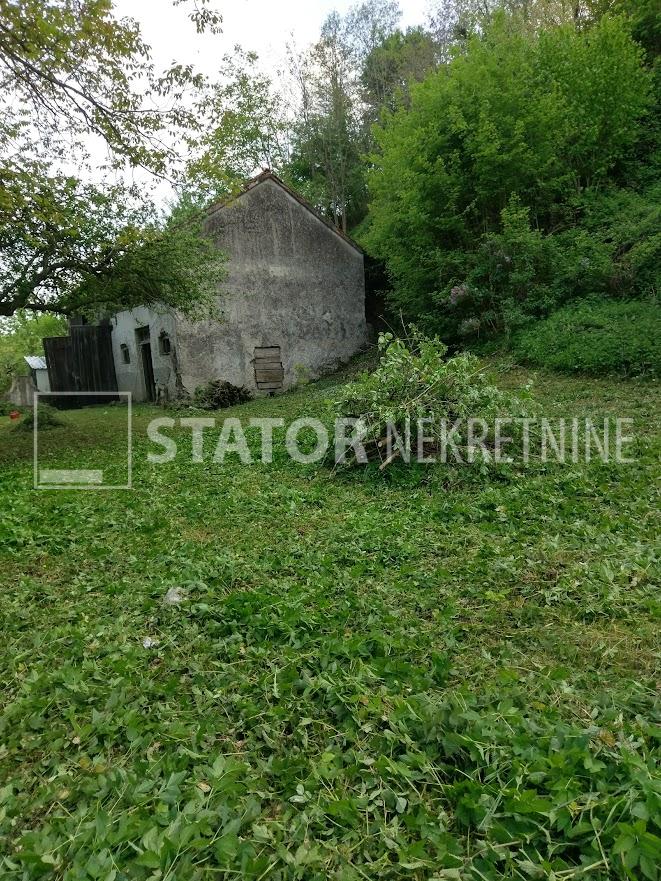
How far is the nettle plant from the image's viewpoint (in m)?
5.72

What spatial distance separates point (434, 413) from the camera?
19.1 feet

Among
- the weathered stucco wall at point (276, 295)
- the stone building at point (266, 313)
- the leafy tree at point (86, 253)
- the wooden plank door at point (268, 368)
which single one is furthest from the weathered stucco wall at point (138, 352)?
the leafy tree at point (86, 253)

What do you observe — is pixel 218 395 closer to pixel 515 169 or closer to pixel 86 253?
pixel 86 253

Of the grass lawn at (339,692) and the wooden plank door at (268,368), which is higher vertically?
the wooden plank door at (268,368)

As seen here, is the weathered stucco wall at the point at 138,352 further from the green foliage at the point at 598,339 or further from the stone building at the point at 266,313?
the green foliage at the point at 598,339

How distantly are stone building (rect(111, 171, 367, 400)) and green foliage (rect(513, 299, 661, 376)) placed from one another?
6.23 m

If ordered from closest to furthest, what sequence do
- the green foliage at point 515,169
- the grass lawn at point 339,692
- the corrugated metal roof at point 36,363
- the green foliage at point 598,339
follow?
1. the grass lawn at point 339,692
2. the green foliage at point 598,339
3. the green foliage at point 515,169
4. the corrugated metal roof at point 36,363

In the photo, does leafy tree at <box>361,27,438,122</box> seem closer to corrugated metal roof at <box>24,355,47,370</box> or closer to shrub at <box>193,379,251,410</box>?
shrub at <box>193,379,251,410</box>

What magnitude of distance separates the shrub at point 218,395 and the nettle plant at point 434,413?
7.37m

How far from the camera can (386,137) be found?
1357cm

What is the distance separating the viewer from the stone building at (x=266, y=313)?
13.7m

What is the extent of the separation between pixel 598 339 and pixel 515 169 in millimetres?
5092

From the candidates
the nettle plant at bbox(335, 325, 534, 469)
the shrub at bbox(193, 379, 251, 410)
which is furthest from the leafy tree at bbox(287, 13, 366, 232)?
the nettle plant at bbox(335, 325, 534, 469)

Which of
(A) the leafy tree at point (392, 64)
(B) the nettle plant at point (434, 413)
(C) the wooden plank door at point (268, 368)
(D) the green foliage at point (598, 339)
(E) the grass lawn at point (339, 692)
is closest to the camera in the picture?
(E) the grass lawn at point (339, 692)
